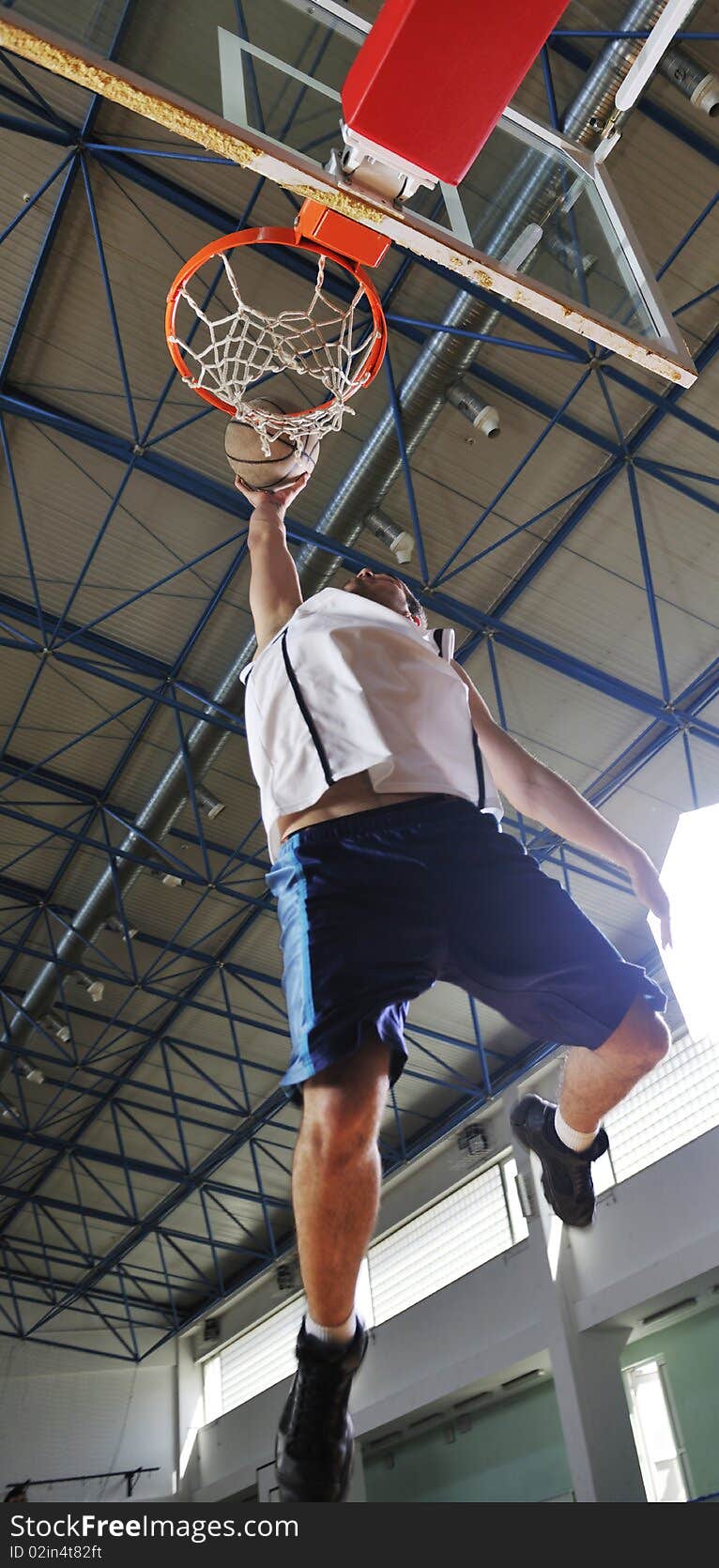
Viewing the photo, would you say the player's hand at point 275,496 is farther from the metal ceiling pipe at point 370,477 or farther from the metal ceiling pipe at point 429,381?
the metal ceiling pipe at point 429,381

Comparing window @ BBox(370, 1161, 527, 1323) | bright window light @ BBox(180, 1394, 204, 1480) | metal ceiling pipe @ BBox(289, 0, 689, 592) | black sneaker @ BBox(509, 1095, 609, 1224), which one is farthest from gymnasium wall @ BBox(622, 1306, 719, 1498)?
bright window light @ BBox(180, 1394, 204, 1480)

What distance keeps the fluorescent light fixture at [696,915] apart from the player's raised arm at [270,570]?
382 cm

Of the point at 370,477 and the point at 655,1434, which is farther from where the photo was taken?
the point at 655,1434

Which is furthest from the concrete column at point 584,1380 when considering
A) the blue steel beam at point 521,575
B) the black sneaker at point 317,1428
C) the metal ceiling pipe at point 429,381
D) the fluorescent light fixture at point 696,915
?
the black sneaker at point 317,1428

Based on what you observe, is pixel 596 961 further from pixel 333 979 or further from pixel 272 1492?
pixel 272 1492

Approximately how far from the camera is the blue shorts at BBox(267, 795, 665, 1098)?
2680 millimetres

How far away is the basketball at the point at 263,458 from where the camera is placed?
423 centimetres

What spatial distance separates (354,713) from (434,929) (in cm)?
59

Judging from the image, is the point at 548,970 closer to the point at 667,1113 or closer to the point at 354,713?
the point at 354,713

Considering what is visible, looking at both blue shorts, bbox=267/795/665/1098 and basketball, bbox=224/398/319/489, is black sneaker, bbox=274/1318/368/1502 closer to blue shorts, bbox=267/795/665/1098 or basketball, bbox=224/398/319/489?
blue shorts, bbox=267/795/665/1098

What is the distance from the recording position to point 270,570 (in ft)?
12.4

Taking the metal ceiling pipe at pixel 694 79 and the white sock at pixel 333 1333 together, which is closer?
the white sock at pixel 333 1333

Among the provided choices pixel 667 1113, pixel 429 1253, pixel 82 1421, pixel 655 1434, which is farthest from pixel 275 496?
pixel 82 1421

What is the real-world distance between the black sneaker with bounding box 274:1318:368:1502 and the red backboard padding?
12.9ft
